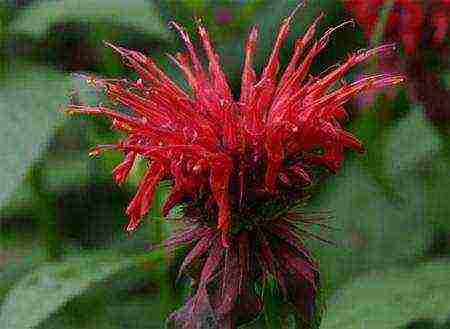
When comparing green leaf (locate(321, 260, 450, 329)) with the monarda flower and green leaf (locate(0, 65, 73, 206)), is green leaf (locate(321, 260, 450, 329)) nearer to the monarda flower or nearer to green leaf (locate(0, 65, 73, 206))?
the monarda flower

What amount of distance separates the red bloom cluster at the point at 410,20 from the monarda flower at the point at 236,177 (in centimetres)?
37

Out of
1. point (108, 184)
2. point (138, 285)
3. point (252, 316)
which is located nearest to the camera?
point (252, 316)

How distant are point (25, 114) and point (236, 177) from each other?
47 centimetres

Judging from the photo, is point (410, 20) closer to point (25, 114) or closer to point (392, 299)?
point (392, 299)

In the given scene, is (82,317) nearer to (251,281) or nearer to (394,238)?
(394,238)

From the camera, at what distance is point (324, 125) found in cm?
88

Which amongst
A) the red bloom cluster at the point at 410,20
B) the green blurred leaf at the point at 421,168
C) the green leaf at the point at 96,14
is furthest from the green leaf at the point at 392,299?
the green leaf at the point at 96,14

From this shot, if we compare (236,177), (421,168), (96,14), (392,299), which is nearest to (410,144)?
(421,168)

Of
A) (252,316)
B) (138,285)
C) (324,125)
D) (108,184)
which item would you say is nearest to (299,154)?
(324,125)

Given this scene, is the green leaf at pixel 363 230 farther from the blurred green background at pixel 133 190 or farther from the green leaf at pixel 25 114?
the green leaf at pixel 25 114

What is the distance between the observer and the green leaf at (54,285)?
1079 mm

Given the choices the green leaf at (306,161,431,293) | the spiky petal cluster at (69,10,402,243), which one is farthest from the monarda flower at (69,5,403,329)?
the green leaf at (306,161,431,293)

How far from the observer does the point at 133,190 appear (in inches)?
56.9

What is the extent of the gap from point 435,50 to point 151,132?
1.77 feet
